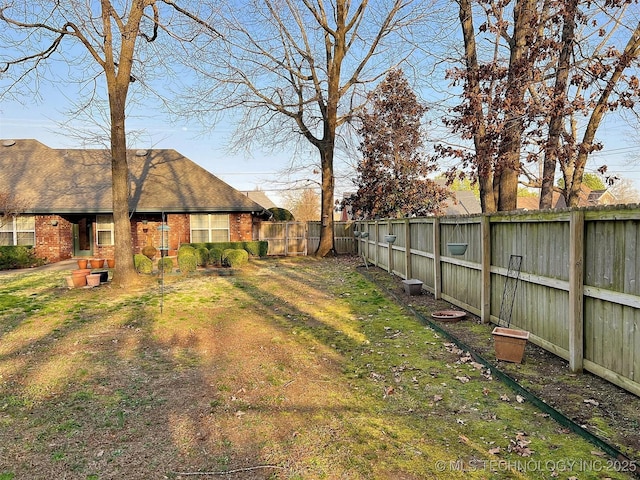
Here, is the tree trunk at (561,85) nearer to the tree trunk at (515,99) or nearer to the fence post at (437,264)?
the tree trunk at (515,99)

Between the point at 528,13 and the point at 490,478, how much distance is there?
11001 millimetres

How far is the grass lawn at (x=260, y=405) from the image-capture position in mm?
2852

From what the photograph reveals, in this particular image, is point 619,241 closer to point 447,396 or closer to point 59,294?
point 447,396

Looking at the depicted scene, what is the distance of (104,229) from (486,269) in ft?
59.2

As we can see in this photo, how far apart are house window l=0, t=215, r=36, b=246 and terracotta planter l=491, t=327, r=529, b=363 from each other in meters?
20.0

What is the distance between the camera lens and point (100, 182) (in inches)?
→ 795

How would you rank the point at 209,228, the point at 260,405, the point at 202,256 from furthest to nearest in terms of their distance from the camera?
the point at 209,228 → the point at 202,256 → the point at 260,405

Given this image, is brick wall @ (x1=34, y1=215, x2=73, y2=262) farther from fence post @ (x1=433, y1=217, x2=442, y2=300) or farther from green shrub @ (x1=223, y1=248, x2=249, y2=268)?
fence post @ (x1=433, y1=217, x2=442, y2=300)

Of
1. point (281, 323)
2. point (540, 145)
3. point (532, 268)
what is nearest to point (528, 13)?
point (540, 145)

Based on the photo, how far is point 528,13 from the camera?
10062 mm

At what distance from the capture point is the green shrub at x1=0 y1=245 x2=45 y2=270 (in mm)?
15828

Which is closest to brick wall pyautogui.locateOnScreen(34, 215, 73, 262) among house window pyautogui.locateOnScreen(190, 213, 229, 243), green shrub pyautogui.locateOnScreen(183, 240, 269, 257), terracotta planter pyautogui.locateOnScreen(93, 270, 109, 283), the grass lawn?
house window pyautogui.locateOnScreen(190, 213, 229, 243)

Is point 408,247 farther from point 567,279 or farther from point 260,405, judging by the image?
point 260,405

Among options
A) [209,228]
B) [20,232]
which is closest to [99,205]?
[20,232]
